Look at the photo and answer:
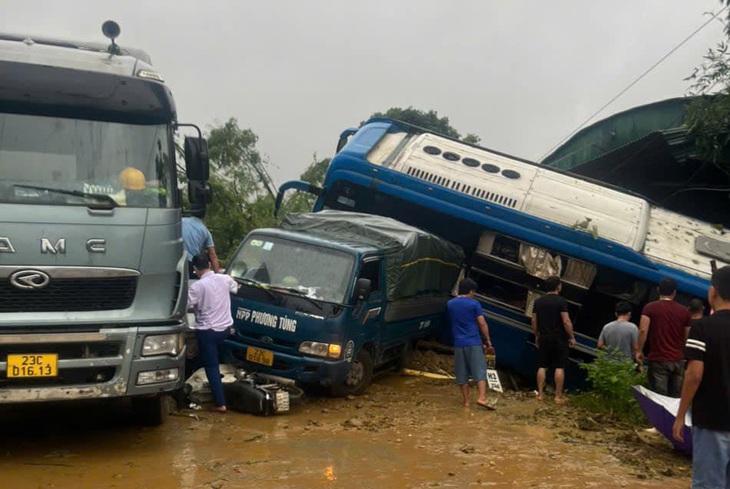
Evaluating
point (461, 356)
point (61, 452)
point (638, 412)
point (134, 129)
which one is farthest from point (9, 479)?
point (638, 412)

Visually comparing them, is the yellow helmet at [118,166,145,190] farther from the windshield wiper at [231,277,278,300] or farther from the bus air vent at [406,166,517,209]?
the bus air vent at [406,166,517,209]

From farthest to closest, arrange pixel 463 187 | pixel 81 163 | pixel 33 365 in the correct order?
1. pixel 463 187
2. pixel 81 163
3. pixel 33 365

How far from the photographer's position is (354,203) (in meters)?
12.3

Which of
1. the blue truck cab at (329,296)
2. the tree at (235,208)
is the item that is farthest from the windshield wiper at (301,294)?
the tree at (235,208)

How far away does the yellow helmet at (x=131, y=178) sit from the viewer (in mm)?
6062

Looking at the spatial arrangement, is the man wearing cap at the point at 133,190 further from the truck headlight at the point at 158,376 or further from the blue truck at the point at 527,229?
the blue truck at the point at 527,229

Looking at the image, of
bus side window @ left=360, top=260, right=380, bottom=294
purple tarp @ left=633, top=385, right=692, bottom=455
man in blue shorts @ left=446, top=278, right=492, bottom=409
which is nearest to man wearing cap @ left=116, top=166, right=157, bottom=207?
bus side window @ left=360, top=260, right=380, bottom=294

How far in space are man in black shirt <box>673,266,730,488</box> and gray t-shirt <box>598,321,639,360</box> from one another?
532cm

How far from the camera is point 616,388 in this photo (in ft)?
28.3

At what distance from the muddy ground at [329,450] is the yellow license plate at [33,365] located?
29.1 inches

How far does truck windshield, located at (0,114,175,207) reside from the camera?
5738mm

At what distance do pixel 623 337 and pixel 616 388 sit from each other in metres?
1.13

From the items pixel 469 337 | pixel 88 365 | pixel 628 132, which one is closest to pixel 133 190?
pixel 88 365

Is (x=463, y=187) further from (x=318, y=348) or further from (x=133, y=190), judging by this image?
(x=133, y=190)
